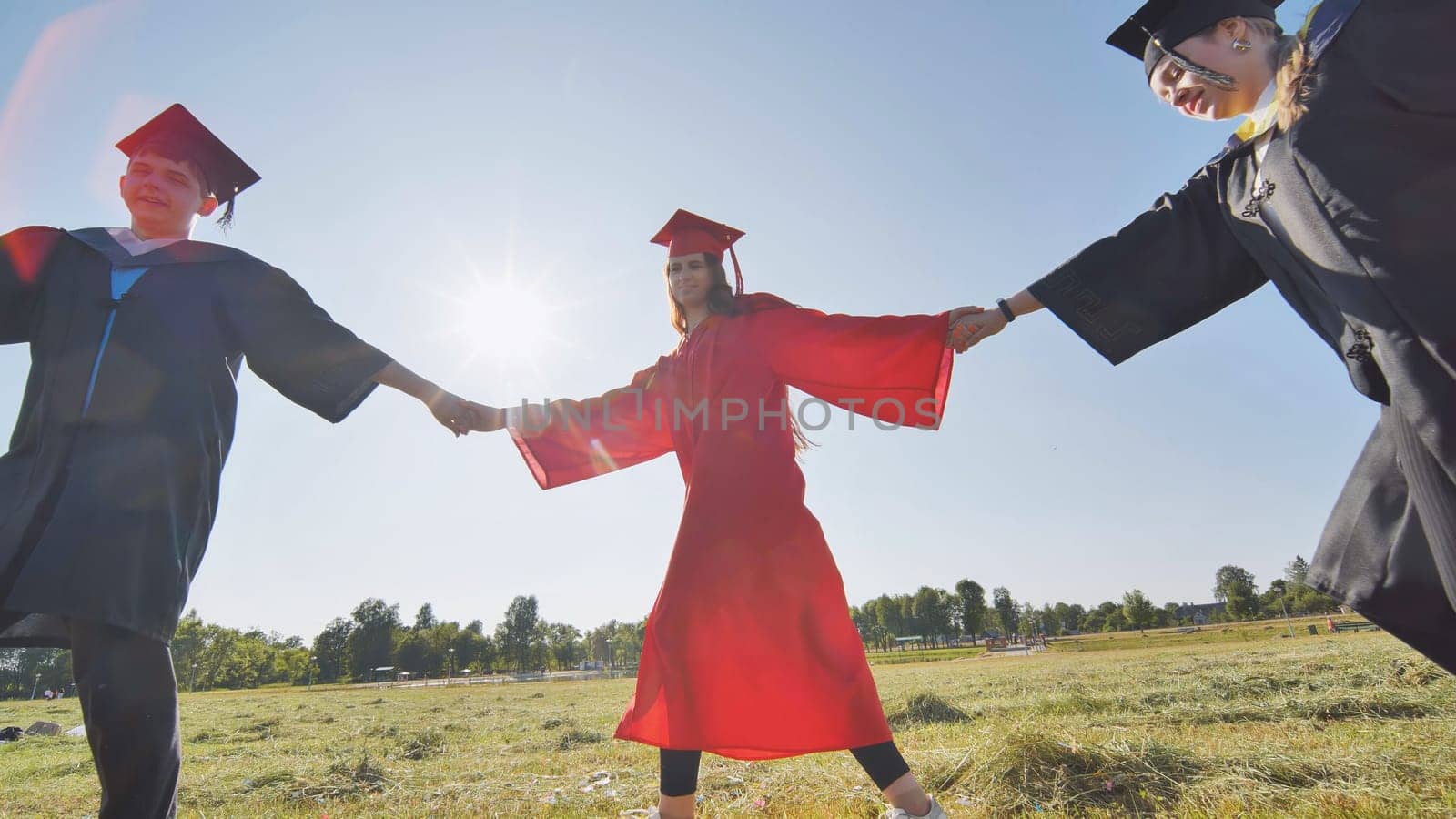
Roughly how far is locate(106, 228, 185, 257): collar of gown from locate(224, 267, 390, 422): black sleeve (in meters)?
0.33

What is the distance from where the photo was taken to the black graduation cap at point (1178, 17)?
7.76ft

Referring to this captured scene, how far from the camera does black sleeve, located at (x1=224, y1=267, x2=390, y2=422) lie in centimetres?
274

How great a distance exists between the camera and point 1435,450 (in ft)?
5.45

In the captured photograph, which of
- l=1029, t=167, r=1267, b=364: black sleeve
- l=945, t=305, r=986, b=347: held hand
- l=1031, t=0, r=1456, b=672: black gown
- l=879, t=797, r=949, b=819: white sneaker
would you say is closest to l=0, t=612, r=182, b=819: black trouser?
l=879, t=797, r=949, b=819: white sneaker

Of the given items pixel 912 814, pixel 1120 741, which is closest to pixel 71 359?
pixel 912 814

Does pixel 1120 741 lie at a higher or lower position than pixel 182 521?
lower

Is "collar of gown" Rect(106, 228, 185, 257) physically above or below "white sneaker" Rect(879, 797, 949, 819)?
above

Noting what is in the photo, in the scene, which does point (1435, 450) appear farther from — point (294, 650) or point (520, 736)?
point (294, 650)

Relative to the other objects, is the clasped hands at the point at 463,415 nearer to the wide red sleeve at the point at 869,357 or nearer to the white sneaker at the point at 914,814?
the wide red sleeve at the point at 869,357

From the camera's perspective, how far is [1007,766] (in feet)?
12.3

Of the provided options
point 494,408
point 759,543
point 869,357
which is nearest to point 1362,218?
point 869,357

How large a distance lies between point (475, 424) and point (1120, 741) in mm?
4285

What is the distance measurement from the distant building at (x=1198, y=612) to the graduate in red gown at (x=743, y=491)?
436 ft

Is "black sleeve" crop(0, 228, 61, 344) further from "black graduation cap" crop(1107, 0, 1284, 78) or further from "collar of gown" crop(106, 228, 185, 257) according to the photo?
"black graduation cap" crop(1107, 0, 1284, 78)
